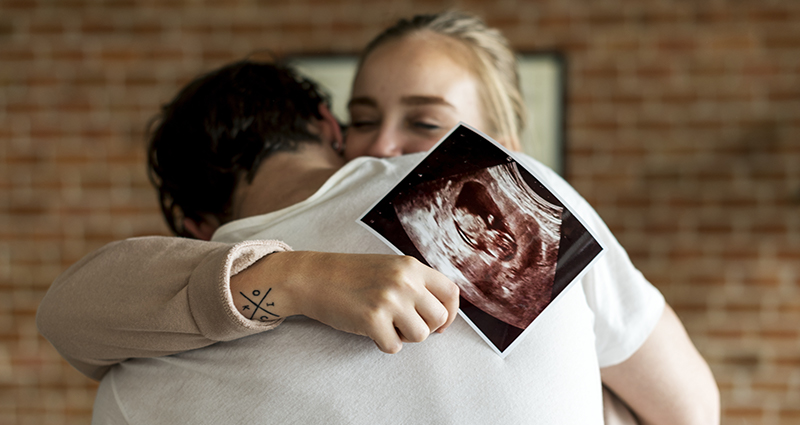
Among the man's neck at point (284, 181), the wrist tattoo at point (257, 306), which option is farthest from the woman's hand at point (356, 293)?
the man's neck at point (284, 181)

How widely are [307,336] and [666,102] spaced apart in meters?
2.26

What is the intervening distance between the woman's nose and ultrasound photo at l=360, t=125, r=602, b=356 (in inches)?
15.8

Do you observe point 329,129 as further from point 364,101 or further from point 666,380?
point 666,380

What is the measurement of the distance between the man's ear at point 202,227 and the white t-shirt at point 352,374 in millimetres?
311

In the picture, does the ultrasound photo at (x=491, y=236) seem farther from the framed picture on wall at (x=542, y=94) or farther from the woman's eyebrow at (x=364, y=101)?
the framed picture on wall at (x=542, y=94)

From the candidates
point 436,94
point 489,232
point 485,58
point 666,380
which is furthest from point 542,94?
point 489,232

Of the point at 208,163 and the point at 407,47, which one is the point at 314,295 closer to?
the point at 208,163

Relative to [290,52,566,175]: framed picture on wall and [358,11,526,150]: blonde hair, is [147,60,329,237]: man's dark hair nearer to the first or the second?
[358,11,526,150]: blonde hair

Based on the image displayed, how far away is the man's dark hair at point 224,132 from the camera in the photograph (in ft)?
2.87

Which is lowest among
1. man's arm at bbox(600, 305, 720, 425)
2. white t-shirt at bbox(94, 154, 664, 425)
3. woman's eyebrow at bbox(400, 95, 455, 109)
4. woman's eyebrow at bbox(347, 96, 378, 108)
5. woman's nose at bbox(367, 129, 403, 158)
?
man's arm at bbox(600, 305, 720, 425)

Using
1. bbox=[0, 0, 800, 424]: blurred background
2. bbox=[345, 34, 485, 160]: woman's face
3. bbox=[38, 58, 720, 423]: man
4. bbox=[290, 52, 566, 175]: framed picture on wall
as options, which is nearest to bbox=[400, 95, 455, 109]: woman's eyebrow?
bbox=[345, 34, 485, 160]: woman's face

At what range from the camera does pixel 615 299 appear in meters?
0.76

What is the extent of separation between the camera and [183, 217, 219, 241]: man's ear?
3.18 ft

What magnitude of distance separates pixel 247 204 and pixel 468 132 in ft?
1.23
